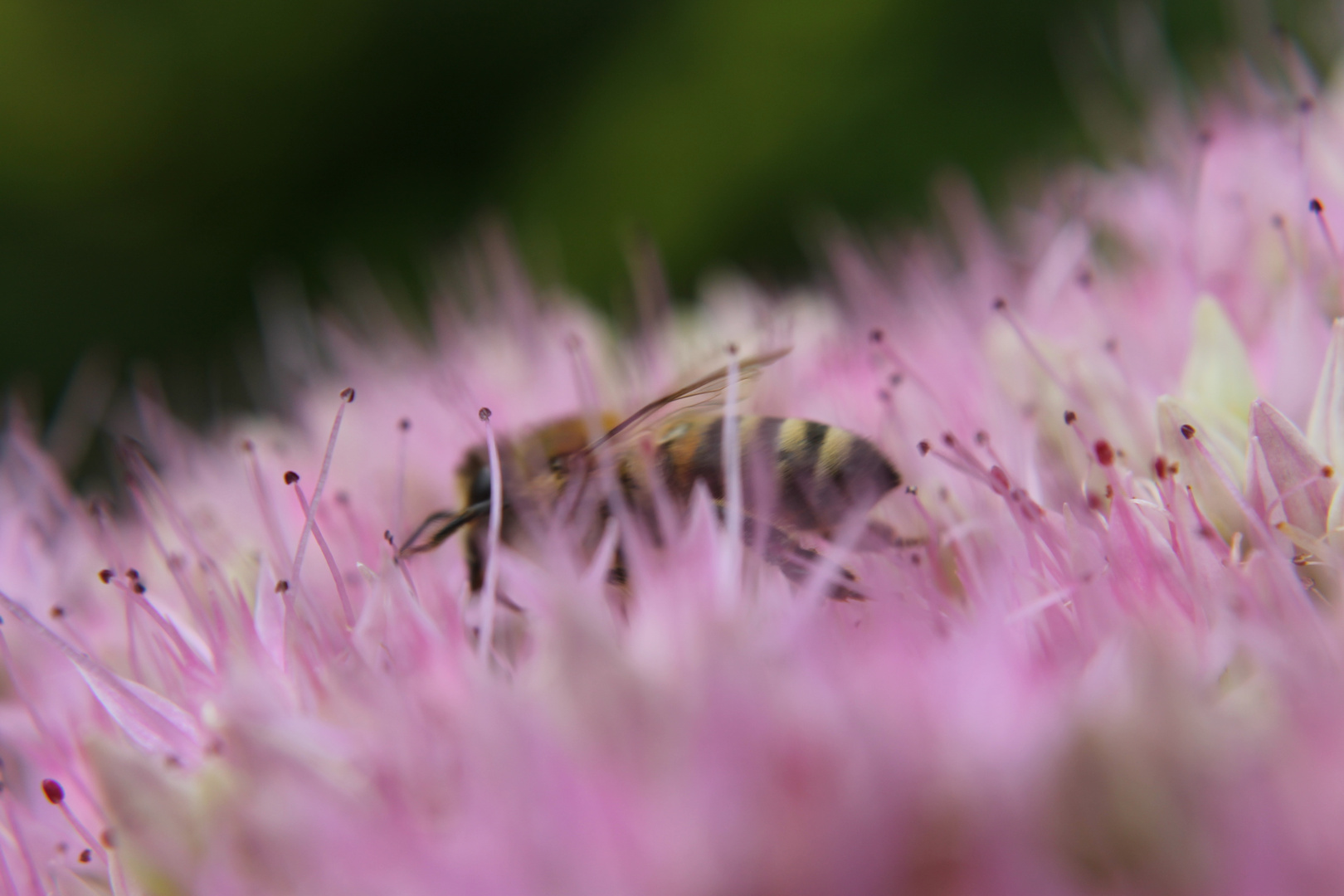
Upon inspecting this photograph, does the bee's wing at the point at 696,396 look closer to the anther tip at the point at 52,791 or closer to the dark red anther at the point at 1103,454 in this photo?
the dark red anther at the point at 1103,454

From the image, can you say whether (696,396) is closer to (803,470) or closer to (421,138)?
(803,470)

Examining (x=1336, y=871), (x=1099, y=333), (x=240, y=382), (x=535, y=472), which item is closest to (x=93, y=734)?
(x=535, y=472)

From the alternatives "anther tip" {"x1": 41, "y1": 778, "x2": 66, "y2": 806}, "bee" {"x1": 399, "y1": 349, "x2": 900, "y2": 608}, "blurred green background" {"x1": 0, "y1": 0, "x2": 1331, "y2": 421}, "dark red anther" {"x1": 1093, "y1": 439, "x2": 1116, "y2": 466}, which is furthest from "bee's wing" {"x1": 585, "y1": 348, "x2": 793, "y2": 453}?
"blurred green background" {"x1": 0, "y1": 0, "x2": 1331, "y2": 421}

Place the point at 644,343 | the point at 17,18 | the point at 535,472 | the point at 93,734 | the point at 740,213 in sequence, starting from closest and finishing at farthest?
1. the point at 93,734
2. the point at 535,472
3. the point at 644,343
4. the point at 17,18
5. the point at 740,213

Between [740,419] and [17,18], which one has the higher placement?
[17,18]

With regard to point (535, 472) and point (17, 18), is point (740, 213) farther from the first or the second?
point (535, 472)

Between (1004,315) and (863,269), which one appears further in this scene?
(863,269)

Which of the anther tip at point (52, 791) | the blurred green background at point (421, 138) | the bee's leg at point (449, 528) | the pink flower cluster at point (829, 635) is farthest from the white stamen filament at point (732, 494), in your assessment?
the blurred green background at point (421, 138)

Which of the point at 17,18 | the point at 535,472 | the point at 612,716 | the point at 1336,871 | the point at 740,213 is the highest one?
the point at 17,18
